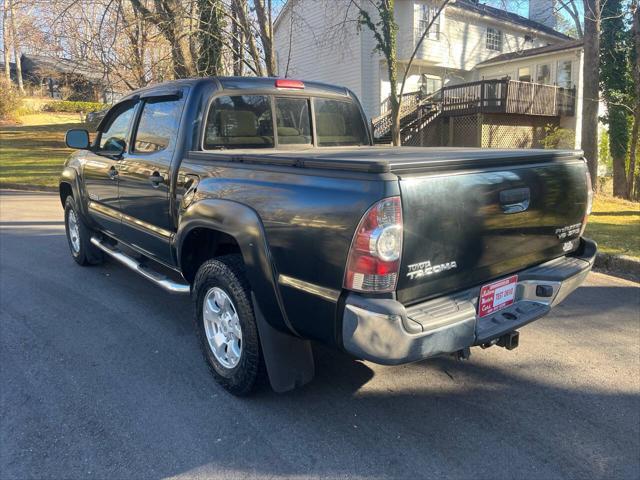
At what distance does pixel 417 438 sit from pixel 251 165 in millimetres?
1786

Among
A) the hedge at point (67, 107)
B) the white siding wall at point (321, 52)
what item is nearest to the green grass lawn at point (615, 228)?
the white siding wall at point (321, 52)

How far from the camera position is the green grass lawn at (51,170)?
304 inches

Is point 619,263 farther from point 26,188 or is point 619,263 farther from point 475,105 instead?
point 475,105

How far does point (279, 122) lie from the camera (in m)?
4.30

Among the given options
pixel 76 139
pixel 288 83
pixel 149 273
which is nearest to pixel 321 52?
pixel 76 139

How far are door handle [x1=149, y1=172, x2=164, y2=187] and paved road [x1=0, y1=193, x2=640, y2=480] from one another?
4.08ft

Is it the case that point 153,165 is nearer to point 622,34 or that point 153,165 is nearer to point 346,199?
point 346,199

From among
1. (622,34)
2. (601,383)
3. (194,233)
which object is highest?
(622,34)

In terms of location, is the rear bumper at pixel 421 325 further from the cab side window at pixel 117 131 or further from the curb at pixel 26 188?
the curb at pixel 26 188

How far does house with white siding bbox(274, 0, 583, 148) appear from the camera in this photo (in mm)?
20438

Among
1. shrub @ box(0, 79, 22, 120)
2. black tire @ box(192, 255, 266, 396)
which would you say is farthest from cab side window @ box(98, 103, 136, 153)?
shrub @ box(0, 79, 22, 120)

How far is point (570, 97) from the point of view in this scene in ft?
74.9

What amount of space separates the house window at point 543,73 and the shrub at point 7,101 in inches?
1190

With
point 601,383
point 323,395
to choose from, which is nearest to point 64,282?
point 323,395
